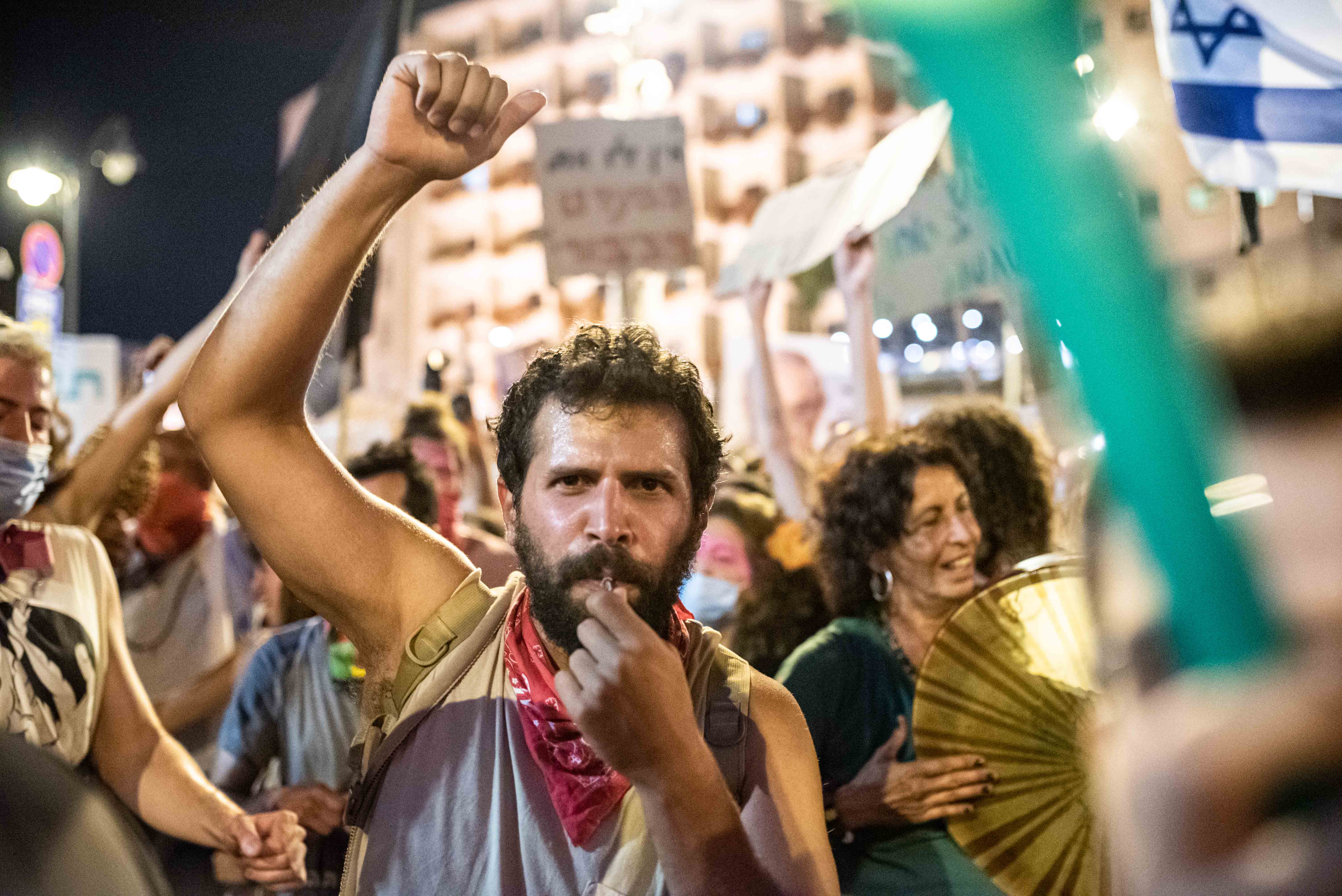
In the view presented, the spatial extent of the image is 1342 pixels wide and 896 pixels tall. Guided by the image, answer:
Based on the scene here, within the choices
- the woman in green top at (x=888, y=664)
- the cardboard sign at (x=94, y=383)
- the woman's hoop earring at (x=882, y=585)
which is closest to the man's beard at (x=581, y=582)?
the woman in green top at (x=888, y=664)

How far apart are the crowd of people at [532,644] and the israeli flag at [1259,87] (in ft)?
4.53

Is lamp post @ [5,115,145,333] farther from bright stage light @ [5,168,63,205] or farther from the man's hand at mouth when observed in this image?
the man's hand at mouth

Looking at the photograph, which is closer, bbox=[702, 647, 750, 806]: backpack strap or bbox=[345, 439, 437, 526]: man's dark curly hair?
bbox=[702, 647, 750, 806]: backpack strap

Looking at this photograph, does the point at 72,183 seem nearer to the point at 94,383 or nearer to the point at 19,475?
the point at 94,383

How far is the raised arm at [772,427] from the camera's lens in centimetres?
507

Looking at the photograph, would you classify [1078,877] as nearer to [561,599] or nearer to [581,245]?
[561,599]

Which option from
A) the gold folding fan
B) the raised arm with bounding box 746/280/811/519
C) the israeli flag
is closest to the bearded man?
the gold folding fan

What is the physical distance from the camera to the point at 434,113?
1.77 m

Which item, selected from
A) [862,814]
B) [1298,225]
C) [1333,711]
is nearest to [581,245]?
[862,814]

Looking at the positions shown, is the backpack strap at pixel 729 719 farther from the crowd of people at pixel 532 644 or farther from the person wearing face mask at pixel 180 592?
the person wearing face mask at pixel 180 592

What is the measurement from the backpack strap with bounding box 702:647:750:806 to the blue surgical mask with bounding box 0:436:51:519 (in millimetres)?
1984

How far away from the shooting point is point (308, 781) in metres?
3.50

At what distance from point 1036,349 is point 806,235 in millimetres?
1307

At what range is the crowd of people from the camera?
1563mm
